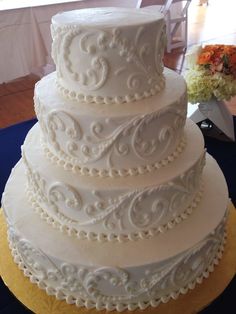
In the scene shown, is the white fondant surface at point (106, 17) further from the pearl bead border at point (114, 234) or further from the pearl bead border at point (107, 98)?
the pearl bead border at point (114, 234)

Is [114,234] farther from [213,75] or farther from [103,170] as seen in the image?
[213,75]

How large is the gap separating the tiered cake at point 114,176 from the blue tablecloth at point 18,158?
0.83 ft

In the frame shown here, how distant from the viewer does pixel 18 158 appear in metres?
2.62

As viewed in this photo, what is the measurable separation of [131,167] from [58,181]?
0.27 m

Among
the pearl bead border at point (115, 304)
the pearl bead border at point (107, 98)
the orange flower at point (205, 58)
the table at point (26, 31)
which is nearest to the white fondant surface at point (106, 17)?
the pearl bead border at point (107, 98)

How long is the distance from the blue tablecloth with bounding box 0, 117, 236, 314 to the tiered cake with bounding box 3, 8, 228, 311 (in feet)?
0.83

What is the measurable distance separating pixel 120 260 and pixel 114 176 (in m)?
0.30

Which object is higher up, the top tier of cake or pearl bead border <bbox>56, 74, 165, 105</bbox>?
the top tier of cake

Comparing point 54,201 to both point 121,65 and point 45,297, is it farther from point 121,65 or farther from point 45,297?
point 121,65

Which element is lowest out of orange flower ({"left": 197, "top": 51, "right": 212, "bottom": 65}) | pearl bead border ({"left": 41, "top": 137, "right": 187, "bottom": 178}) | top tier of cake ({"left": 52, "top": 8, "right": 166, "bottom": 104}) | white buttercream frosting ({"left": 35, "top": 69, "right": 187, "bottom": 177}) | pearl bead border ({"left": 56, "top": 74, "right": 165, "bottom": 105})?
orange flower ({"left": 197, "top": 51, "right": 212, "bottom": 65})

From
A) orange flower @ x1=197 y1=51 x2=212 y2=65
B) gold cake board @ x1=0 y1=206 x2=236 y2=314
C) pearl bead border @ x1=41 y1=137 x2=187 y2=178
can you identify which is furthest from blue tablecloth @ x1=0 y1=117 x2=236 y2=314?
pearl bead border @ x1=41 y1=137 x2=187 y2=178

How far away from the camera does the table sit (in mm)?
3816

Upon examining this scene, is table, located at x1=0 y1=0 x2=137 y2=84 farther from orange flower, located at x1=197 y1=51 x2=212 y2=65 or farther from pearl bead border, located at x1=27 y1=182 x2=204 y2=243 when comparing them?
pearl bead border, located at x1=27 y1=182 x2=204 y2=243

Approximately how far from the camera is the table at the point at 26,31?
12.5 ft
